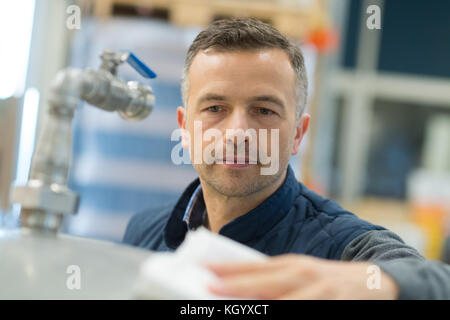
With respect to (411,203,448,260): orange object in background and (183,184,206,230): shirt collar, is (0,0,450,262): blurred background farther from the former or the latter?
(183,184,206,230): shirt collar

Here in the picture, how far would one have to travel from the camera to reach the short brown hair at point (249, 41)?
3.47 feet

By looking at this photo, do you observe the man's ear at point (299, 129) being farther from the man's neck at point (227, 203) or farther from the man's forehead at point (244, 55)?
the man's forehead at point (244, 55)

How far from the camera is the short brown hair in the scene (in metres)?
1.06

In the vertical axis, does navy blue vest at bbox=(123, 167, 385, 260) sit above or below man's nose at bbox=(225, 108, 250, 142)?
below

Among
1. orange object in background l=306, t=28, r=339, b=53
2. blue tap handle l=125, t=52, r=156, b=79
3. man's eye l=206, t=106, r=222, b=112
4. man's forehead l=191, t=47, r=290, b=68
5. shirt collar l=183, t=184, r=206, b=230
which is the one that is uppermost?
orange object in background l=306, t=28, r=339, b=53

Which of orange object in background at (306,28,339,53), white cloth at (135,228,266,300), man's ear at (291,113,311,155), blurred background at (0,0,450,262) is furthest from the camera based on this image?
orange object in background at (306,28,339,53)

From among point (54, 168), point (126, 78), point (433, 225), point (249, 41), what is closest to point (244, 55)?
Answer: point (249, 41)

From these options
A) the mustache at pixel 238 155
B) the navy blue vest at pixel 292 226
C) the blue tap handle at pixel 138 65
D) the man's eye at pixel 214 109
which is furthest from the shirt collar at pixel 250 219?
the blue tap handle at pixel 138 65

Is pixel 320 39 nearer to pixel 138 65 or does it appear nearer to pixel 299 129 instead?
pixel 299 129

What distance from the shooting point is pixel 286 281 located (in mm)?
544

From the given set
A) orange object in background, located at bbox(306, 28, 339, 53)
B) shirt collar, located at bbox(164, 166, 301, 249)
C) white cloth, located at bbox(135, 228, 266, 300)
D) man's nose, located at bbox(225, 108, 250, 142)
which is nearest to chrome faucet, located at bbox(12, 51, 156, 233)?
white cloth, located at bbox(135, 228, 266, 300)

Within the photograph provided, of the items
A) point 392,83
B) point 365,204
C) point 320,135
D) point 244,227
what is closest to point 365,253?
point 244,227

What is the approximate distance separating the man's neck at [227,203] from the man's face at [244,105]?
5cm

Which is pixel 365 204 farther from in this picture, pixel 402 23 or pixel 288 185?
pixel 288 185
